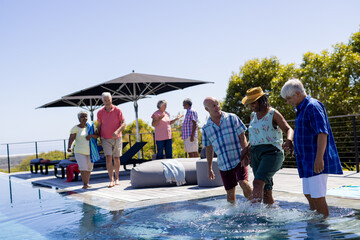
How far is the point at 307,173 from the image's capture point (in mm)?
2934

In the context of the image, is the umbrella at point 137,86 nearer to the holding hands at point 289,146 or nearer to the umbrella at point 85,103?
the umbrella at point 85,103

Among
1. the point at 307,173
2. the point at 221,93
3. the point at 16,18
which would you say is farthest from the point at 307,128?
the point at 221,93

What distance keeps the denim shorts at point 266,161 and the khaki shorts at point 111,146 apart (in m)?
3.72

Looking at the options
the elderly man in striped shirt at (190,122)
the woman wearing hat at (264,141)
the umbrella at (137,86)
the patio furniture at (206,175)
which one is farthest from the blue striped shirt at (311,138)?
the umbrella at (137,86)

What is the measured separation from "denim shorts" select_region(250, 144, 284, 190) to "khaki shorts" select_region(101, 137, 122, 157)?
372cm

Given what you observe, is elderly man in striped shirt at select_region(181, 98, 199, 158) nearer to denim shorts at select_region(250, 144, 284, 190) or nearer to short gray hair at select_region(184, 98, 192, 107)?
short gray hair at select_region(184, 98, 192, 107)

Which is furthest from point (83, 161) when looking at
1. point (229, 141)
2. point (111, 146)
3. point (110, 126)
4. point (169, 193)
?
Answer: point (229, 141)

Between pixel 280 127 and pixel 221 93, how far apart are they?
23.0 meters

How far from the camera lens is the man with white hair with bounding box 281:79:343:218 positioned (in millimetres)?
2799

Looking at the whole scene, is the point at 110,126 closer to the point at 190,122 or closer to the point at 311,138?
the point at 190,122

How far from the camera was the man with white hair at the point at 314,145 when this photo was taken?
9.18 ft

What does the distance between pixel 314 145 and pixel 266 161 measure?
64cm

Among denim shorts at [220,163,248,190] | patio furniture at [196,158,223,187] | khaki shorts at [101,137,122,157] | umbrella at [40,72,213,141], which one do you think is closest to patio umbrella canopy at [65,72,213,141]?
umbrella at [40,72,213,141]

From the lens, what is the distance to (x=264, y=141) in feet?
11.5
